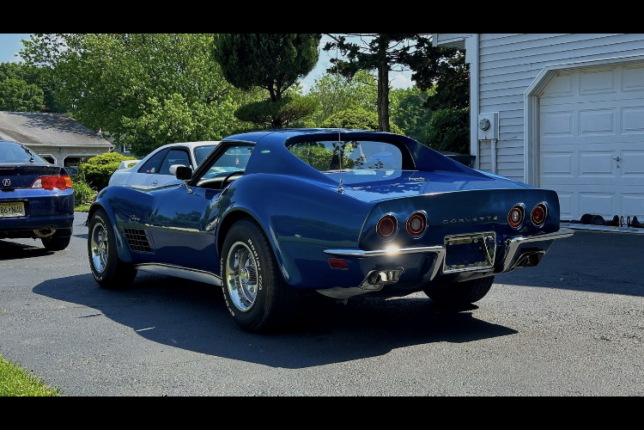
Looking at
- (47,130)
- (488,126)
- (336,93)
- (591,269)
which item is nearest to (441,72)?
(488,126)

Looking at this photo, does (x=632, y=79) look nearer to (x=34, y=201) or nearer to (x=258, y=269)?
(x=34, y=201)

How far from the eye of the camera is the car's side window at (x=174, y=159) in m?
9.81

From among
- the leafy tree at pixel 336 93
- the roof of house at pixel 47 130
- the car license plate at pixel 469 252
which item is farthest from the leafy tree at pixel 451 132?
the leafy tree at pixel 336 93

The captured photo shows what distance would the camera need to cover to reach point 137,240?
267 inches

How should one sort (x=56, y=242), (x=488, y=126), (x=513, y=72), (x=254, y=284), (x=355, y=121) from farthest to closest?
(x=355, y=121), (x=488, y=126), (x=513, y=72), (x=56, y=242), (x=254, y=284)

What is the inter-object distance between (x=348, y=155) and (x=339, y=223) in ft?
4.06

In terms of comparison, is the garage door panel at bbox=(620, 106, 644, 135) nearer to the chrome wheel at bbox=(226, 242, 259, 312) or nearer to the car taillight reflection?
the car taillight reflection

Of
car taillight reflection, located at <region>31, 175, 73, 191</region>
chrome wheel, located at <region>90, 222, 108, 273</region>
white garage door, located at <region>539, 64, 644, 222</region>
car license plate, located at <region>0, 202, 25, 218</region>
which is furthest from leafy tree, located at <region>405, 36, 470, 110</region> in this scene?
chrome wheel, located at <region>90, 222, 108, 273</region>

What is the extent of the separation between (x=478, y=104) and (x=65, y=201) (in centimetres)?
835

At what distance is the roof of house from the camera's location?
155ft

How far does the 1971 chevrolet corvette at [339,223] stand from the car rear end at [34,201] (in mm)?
4010
